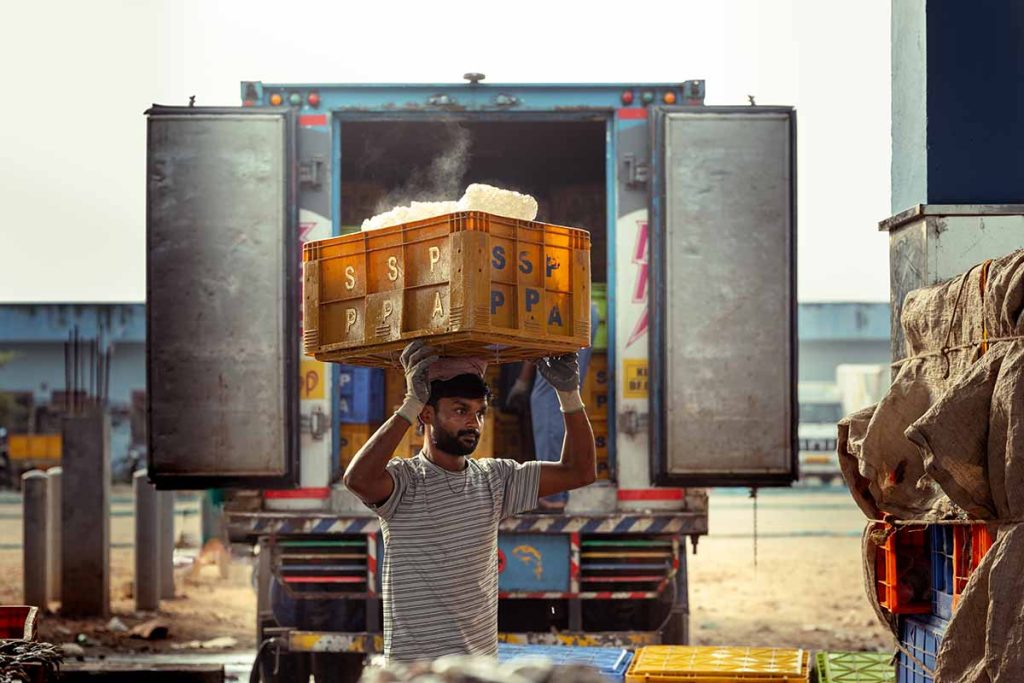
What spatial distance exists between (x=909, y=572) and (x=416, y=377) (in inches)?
77.1

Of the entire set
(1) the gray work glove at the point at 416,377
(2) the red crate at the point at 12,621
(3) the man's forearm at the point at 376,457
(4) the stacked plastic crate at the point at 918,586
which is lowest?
(2) the red crate at the point at 12,621

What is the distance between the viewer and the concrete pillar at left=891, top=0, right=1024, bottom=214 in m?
6.53

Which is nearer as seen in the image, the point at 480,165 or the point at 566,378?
the point at 566,378

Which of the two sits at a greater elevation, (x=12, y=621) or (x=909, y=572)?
(x=909, y=572)

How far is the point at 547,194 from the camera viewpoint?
38.4 feet

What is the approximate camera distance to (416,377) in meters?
5.30

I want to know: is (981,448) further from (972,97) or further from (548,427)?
(548,427)

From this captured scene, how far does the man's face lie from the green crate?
2.20m

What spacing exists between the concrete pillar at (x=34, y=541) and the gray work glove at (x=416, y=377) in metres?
10.6

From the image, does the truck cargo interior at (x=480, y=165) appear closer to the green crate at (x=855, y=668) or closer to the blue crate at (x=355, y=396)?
the blue crate at (x=355, y=396)

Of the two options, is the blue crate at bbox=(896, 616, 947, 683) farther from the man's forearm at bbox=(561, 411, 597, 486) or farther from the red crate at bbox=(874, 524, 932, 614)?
the man's forearm at bbox=(561, 411, 597, 486)

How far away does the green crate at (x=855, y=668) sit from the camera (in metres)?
6.71

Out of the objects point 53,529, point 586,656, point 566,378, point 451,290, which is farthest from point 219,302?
point 53,529

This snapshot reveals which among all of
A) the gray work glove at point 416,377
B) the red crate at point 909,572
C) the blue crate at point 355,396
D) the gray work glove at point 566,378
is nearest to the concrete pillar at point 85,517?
the blue crate at point 355,396
